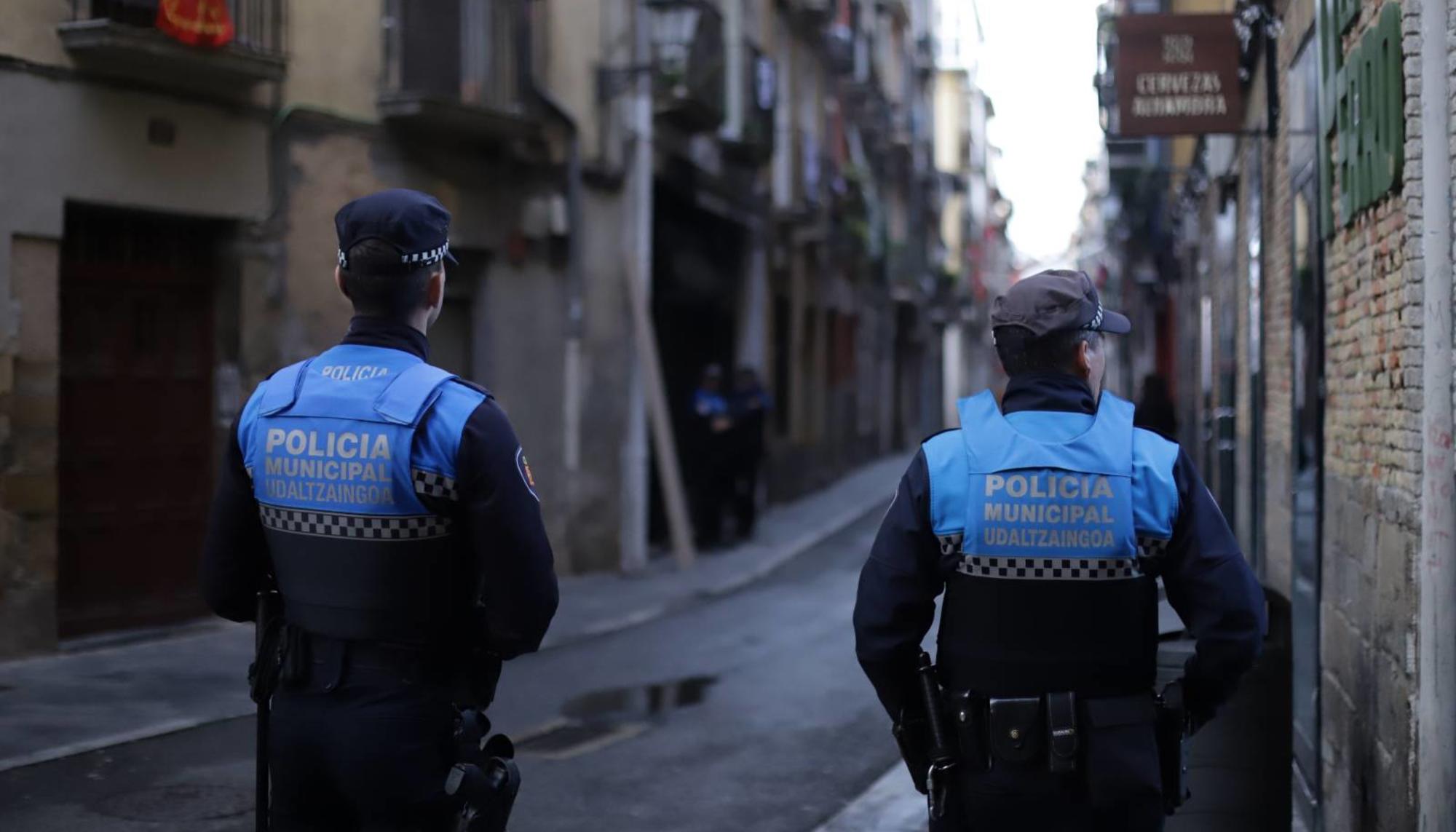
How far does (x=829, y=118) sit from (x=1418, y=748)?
2575 centimetres

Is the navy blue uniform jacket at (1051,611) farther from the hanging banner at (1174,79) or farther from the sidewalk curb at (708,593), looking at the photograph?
the sidewalk curb at (708,593)

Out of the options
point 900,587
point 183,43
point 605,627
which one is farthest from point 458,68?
point 900,587

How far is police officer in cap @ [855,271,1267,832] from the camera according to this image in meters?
3.39

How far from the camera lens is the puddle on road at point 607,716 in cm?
798

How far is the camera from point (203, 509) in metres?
11.8

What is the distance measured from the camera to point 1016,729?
3.38 meters

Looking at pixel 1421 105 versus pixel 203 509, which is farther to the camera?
pixel 203 509

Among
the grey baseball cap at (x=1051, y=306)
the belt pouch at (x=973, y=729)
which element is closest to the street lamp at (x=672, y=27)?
the grey baseball cap at (x=1051, y=306)

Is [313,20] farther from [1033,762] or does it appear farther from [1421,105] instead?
[1033,762]

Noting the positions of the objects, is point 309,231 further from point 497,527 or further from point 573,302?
point 497,527

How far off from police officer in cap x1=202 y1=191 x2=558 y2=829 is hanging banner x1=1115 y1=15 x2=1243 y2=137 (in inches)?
306

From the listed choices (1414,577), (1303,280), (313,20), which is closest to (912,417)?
(313,20)

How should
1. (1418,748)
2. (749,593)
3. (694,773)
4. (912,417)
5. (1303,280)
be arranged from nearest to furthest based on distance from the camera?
(1418,748) → (694,773) → (1303,280) → (749,593) → (912,417)

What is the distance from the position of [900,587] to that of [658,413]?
13.0 metres
